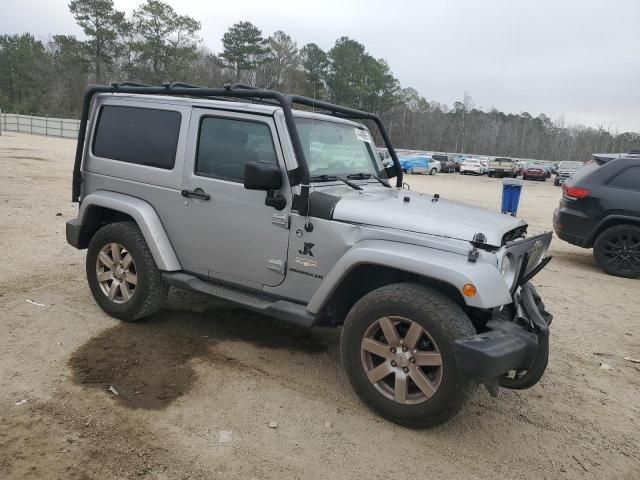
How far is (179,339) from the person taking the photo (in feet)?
15.0

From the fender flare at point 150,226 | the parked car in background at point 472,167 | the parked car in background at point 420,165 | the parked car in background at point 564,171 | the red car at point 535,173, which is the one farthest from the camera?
the parked car in background at point 472,167

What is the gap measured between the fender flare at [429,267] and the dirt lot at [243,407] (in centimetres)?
93

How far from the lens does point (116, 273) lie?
15.7 ft

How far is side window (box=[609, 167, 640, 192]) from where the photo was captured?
7.91 m

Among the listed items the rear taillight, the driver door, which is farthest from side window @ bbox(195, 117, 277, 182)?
the rear taillight

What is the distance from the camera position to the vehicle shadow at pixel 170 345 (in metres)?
3.73

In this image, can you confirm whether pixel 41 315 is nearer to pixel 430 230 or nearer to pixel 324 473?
pixel 324 473

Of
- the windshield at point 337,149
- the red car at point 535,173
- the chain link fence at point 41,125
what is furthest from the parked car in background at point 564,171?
the chain link fence at point 41,125

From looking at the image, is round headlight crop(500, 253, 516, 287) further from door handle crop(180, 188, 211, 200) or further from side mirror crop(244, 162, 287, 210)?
door handle crop(180, 188, 211, 200)

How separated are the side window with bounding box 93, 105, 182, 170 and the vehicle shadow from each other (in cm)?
152

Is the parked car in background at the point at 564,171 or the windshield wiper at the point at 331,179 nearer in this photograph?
the windshield wiper at the point at 331,179

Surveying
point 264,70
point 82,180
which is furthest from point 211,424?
point 264,70

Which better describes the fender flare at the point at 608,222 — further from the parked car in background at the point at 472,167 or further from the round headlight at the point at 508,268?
the parked car in background at the point at 472,167

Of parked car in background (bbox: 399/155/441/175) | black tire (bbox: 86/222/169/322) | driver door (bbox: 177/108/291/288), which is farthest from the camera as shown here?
parked car in background (bbox: 399/155/441/175)
